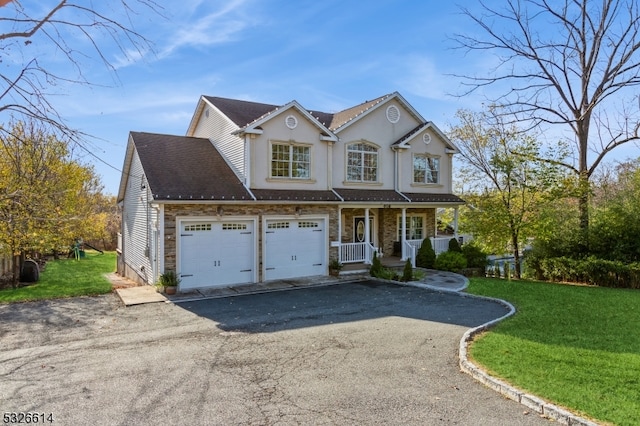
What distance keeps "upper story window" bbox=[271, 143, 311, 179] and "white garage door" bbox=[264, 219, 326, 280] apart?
1937 mm

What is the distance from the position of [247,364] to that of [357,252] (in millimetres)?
11316

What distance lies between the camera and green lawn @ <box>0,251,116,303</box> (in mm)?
13242

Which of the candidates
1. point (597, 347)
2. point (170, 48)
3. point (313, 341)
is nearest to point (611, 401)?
point (597, 347)

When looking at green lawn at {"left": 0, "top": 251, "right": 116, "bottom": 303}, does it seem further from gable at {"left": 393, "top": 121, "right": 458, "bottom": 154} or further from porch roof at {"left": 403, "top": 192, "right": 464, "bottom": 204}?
gable at {"left": 393, "top": 121, "right": 458, "bottom": 154}

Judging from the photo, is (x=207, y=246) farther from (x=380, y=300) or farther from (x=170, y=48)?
(x=170, y=48)

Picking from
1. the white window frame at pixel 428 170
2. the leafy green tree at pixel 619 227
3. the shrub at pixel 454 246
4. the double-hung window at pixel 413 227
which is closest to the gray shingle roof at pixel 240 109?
the white window frame at pixel 428 170

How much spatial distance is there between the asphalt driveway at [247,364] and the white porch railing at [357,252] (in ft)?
18.8

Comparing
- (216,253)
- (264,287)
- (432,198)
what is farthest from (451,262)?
(216,253)

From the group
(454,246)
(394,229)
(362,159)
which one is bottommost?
(454,246)

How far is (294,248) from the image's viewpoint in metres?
15.8

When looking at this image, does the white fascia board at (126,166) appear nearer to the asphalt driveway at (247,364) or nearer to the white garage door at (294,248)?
the white garage door at (294,248)

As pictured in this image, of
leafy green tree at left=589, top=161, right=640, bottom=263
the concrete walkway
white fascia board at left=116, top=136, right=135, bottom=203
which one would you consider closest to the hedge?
leafy green tree at left=589, top=161, right=640, bottom=263

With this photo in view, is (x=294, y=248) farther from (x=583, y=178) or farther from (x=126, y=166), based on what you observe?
(x=583, y=178)

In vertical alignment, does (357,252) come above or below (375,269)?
above
